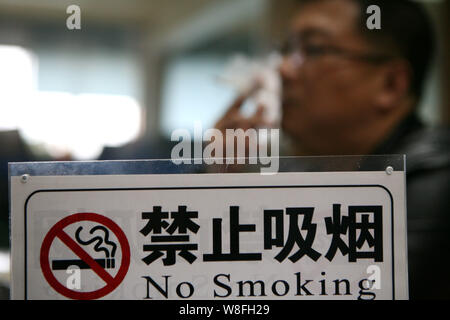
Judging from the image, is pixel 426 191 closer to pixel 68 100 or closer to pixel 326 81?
pixel 326 81

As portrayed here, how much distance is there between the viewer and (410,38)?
1129mm

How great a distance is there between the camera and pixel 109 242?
1.50 ft

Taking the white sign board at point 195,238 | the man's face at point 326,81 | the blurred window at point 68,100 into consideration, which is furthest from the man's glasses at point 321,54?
the white sign board at point 195,238

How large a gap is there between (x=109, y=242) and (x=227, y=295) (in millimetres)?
102

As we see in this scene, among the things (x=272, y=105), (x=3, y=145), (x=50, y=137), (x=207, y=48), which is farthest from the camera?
(x=207, y=48)

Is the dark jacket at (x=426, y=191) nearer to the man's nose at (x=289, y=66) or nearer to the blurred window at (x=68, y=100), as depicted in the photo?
the man's nose at (x=289, y=66)

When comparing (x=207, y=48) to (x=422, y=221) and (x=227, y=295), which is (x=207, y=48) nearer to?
(x=422, y=221)

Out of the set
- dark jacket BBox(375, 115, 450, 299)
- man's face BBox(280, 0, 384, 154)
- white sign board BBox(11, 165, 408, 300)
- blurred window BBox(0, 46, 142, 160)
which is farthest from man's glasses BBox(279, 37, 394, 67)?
white sign board BBox(11, 165, 408, 300)

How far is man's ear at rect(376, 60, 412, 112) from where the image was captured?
1.10m

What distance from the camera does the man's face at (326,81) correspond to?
3.40ft

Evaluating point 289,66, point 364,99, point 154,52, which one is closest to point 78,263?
point 289,66

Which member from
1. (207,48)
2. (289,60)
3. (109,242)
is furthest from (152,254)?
(207,48)

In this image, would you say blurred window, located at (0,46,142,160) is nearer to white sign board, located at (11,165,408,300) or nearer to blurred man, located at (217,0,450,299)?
white sign board, located at (11,165,408,300)
